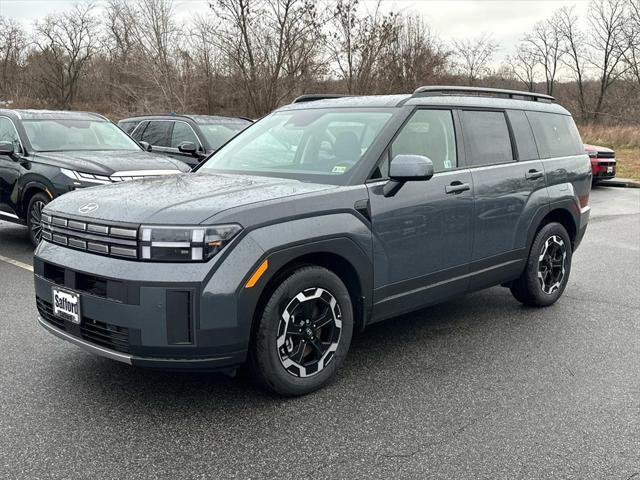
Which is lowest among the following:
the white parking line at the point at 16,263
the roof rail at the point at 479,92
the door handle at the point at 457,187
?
the white parking line at the point at 16,263

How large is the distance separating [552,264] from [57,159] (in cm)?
589

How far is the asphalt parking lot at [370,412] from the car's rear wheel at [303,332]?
0.51ft

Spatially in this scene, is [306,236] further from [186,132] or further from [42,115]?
[186,132]

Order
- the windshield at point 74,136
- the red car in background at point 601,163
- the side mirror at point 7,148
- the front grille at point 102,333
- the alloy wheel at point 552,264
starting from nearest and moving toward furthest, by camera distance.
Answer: the front grille at point 102,333 → the alloy wheel at point 552,264 → the side mirror at point 7,148 → the windshield at point 74,136 → the red car in background at point 601,163

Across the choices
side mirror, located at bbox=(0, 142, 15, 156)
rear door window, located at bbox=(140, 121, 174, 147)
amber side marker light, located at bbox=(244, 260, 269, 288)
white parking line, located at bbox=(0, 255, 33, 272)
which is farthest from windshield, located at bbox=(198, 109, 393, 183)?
rear door window, located at bbox=(140, 121, 174, 147)

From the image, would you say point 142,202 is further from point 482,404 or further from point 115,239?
point 482,404

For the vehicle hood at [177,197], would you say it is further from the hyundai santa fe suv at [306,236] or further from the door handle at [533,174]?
the door handle at [533,174]

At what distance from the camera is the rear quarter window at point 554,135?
5.47m

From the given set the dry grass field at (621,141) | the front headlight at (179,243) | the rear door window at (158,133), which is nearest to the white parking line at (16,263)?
the front headlight at (179,243)

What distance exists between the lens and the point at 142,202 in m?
3.40

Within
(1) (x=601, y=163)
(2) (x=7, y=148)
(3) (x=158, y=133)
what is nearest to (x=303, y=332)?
(2) (x=7, y=148)

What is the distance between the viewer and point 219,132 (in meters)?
10.9

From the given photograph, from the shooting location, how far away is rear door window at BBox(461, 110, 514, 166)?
471cm

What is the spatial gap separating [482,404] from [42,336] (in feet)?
10.5
